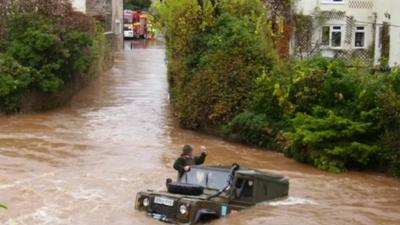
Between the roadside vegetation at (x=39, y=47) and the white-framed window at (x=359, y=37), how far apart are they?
13.8 m

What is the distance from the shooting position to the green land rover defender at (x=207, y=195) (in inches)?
603

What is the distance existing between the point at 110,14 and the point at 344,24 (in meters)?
29.8

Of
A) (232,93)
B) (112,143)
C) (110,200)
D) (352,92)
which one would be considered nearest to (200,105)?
(232,93)

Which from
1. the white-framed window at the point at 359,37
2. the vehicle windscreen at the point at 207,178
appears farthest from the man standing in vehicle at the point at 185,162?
the white-framed window at the point at 359,37

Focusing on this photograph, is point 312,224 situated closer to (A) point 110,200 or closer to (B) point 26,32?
(A) point 110,200

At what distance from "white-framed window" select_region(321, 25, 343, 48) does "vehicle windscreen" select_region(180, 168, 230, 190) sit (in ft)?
84.4

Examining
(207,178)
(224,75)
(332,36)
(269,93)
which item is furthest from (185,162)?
(332,36)

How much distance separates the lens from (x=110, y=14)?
6662cm

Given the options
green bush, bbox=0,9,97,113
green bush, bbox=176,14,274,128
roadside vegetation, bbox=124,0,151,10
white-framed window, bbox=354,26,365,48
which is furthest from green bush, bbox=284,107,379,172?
roadside vegetation, bbox=124,0,151,10

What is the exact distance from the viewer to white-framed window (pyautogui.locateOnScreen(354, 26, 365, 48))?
41188mm

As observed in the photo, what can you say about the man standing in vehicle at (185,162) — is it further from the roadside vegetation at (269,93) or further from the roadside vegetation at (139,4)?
the roadside vegetation at (139,4)

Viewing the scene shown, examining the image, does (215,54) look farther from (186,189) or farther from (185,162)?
(186,189)

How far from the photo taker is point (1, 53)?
34969 mm

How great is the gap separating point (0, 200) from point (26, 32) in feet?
58.0
